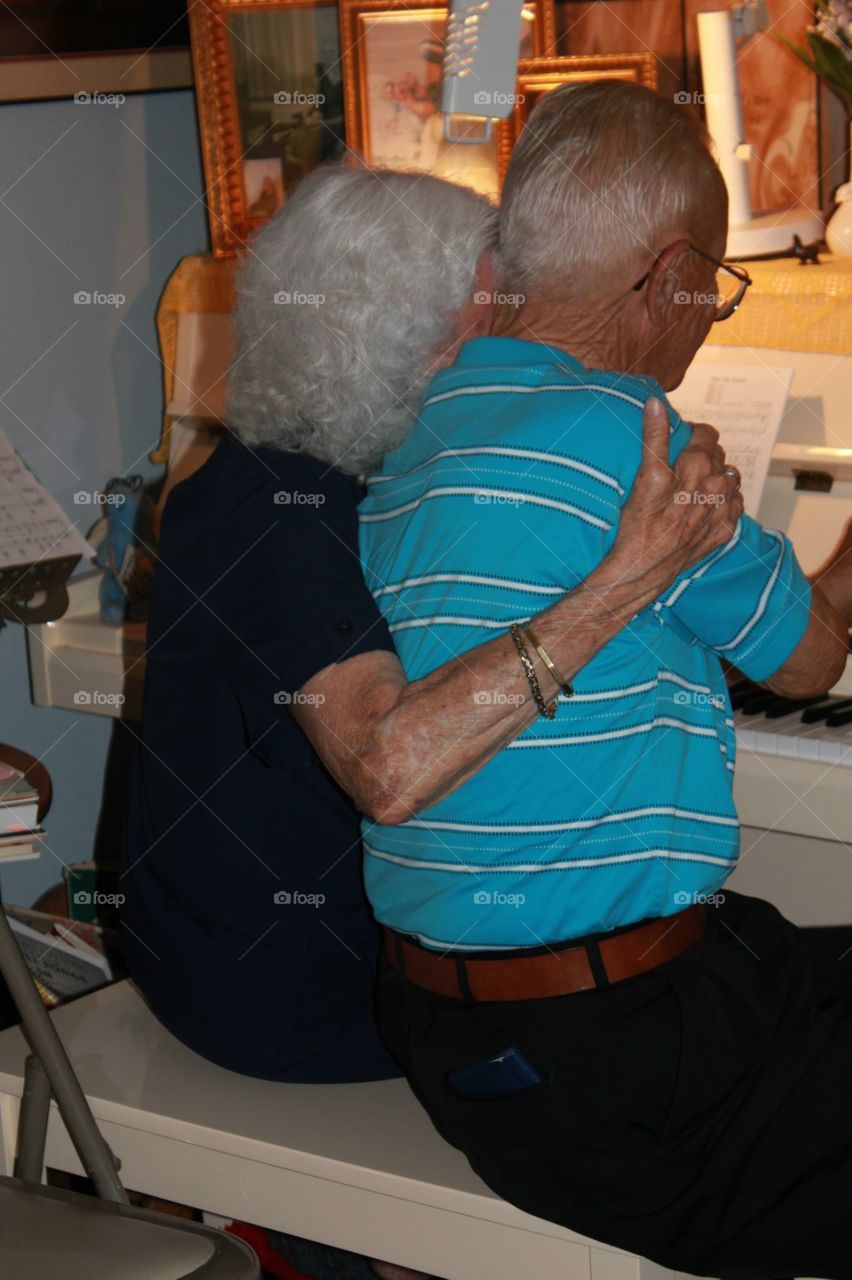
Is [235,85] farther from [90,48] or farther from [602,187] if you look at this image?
[602,187]

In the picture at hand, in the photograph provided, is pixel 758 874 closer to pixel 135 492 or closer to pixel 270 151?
pixel 135 492

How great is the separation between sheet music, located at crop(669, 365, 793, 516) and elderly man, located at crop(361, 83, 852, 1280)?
0.68 metres

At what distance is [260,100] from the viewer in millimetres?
2400

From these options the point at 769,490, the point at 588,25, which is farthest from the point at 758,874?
the point at 588,25

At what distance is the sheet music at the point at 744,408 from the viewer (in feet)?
5.91

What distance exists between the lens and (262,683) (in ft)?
3.74

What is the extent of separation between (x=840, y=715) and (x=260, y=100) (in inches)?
58.7

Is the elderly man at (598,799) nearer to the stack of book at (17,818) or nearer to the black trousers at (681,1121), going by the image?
the black trousers at (681,1121)

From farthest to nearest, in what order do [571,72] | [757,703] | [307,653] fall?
1. [571,72]
2. [757,703]
3. [307,653]

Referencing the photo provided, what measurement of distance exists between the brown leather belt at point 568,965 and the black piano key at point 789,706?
509 millimetres

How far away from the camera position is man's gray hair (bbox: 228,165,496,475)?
1193 millimetres

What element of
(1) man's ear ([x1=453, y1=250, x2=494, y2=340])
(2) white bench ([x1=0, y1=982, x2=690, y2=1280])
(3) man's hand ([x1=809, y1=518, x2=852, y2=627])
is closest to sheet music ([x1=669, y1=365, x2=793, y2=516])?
(3) man's hand ([x1=809, y1=518, x2=852, y2=627])

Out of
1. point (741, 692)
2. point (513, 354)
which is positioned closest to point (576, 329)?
point (513, 354)

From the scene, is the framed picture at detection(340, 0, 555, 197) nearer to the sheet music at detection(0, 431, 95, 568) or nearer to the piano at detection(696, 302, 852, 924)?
the piano at detection(696, 302, 852, 924)
